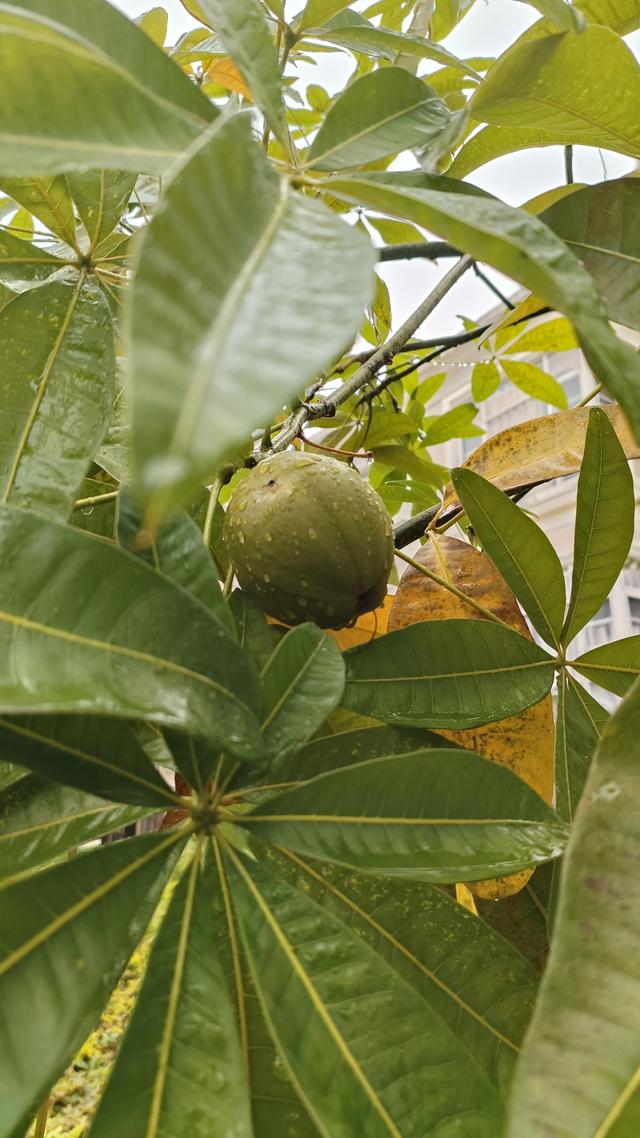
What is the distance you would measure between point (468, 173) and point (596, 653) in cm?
38

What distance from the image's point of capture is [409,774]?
40 cm

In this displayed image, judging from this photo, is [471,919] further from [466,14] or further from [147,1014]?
[466,14]

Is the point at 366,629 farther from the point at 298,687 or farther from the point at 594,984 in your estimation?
the point at 594,984

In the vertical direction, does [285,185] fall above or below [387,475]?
below

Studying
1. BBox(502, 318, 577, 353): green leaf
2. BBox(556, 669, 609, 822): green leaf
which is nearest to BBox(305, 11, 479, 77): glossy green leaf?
BBox(556, 669, 609, 822): green leaf

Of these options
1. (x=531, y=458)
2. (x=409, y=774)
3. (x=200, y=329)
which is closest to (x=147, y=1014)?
(x=409, y=774)

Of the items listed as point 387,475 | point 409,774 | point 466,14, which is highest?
point 466,14

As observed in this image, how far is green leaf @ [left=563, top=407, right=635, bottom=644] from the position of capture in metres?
0.56

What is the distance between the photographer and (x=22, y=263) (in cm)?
59

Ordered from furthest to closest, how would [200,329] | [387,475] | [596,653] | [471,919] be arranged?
[387,475], [596,653], [471,919], [200,329]

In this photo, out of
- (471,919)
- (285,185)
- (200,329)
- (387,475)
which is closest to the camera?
(200,329)

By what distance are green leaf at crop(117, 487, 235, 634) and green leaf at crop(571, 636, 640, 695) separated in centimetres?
29

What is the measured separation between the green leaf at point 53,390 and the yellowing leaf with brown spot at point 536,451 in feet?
1.19

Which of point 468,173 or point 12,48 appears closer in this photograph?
point 12,48
